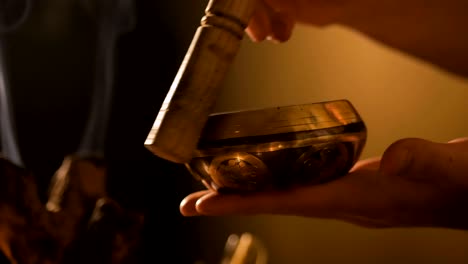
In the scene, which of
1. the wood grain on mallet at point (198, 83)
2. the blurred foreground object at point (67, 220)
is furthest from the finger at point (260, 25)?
the blurred foreground object at point (67, 220)

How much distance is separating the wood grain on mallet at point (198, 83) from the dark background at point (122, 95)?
2.42 feet

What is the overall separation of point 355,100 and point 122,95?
49 centimetres

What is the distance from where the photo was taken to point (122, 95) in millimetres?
1103

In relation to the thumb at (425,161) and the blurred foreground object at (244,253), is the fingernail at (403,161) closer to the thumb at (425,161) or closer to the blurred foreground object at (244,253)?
the thumb at (425,161)

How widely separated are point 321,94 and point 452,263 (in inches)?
12.5

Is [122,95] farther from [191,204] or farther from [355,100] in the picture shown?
[191,204]

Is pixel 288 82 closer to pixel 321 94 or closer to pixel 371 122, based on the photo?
pixel 321 94

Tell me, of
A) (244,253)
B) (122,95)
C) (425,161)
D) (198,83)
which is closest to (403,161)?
(425,161)

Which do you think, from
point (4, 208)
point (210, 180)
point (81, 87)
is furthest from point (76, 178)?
point (81, 87)

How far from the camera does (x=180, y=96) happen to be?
34 cm

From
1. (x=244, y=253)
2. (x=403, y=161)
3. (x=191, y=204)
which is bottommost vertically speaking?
(x=244, y=253)

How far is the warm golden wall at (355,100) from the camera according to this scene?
72 cm

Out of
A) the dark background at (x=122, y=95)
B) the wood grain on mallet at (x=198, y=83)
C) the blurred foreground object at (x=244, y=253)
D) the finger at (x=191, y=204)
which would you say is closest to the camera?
the wood grain on mallet at (x=198, y=83)

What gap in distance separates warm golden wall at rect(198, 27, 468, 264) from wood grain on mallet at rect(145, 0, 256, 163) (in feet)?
1.38
